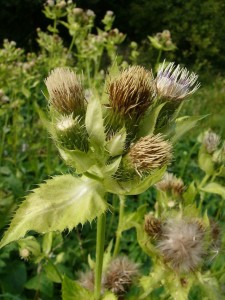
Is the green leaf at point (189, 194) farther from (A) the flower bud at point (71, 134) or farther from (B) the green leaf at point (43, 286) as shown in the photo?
(B) the green leaf at point (43, 286)

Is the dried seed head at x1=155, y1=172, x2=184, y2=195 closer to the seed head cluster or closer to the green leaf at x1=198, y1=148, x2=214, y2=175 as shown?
the green leaf at x1=198, y1=148, x2=214, y2=175

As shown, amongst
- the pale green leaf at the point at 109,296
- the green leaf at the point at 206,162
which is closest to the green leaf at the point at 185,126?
the pale green leaf at the point at 109,296

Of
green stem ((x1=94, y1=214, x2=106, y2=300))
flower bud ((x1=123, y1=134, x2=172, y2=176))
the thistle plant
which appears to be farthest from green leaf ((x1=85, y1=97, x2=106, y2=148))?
green stem ((x1=94, y1=214, x2=106, y2=300))

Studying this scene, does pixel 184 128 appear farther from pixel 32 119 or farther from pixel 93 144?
pixel 32 119

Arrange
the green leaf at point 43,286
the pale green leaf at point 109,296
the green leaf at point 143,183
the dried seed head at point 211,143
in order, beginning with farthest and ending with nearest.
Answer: the green leaf at point 43,286 < the dried seed head at point 211,143 < the pale green leaf at point 109,296 < the green leaf at point 143,183

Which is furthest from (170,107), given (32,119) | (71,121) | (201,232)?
(32,119)

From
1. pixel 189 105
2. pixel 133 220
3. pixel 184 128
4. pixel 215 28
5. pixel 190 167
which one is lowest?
pixel 215 28
